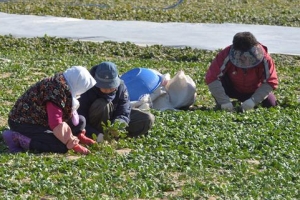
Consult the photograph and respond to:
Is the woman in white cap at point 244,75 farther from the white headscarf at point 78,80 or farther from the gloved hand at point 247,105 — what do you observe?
the white headscarf at point 78,80

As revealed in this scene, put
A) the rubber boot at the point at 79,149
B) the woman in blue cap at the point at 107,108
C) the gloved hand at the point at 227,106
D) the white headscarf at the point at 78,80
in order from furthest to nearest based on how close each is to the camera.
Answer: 1. the gloved hand at the point at 227,106
2. the woman in blue cap at the point at 107,108
3. the rubber boot at the point at 79,149
4. the white headscarf at the point at 78,80

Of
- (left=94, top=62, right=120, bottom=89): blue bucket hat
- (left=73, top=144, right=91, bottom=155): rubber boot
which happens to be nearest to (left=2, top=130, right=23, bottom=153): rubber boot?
(left=73, top=144, right=91, bottom=155): rubber boot

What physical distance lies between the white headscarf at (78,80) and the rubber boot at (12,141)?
0.68 m

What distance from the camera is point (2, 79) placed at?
1116 centimetres

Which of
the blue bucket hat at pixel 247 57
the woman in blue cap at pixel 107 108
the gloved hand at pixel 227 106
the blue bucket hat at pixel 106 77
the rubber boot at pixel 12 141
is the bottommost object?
the gloved hand at pixel 227 106

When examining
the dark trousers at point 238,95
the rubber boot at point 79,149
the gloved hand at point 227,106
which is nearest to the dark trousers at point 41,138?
the rubber boot at point 79,149

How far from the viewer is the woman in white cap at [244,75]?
31.9 ft

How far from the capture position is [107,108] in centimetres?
822

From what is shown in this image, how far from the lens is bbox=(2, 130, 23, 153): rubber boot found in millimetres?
7828

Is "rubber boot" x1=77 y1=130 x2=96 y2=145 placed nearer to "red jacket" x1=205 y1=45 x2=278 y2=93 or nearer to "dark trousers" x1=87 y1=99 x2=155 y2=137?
"dark trousers" x1=87 y1=99 x2=155 y2=137

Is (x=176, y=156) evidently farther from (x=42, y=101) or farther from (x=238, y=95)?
(x=238, y=95)

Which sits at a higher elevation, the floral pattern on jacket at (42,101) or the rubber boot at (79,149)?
the floral pattern on jacket at (42,101)

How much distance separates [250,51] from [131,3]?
12.2 m

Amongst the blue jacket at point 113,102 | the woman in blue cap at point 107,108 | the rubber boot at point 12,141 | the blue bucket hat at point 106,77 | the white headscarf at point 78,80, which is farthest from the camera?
the blue jacket at point 113,102
